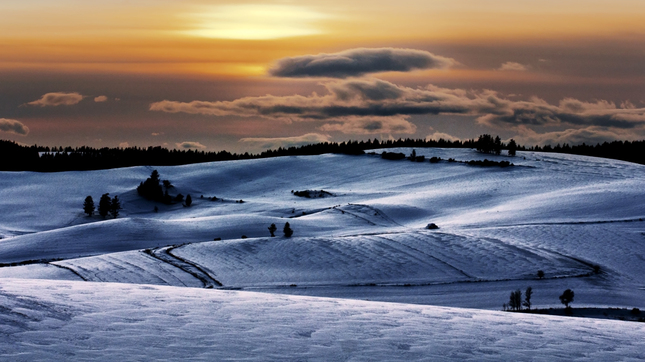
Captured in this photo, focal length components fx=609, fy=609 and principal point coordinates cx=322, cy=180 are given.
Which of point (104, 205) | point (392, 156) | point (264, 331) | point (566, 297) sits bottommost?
point (566, 297)

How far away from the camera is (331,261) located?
44969 mm

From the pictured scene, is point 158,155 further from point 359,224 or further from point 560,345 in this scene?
point 560,345

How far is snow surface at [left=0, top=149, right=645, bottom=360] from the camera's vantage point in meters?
12.1

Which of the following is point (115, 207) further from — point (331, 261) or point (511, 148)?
point (511, 148)

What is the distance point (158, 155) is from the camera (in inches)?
6944

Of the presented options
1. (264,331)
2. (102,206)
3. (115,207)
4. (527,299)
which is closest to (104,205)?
(102,206)

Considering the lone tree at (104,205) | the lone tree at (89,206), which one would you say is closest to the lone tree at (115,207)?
the lone tree at (104,205)

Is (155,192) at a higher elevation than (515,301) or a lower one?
higher

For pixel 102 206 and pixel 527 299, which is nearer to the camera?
pixel 527 299

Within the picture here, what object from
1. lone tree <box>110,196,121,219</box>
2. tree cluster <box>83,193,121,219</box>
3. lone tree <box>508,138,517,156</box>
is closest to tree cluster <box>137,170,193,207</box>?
lone tree <box>110,196,121,219</box>

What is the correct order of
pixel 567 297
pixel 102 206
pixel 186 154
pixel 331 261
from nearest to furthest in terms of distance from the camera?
pixel 567 297
pixel 331 261
pixel 102 206
pixel 186 154

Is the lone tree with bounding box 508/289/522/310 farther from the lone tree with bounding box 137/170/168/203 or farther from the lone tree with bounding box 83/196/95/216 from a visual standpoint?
the lone tree with bounding box 137/170/168/203

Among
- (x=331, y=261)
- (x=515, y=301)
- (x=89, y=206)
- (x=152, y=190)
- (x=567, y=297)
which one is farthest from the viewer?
(x=152, y=190)

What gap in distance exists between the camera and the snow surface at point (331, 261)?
39.9ft
